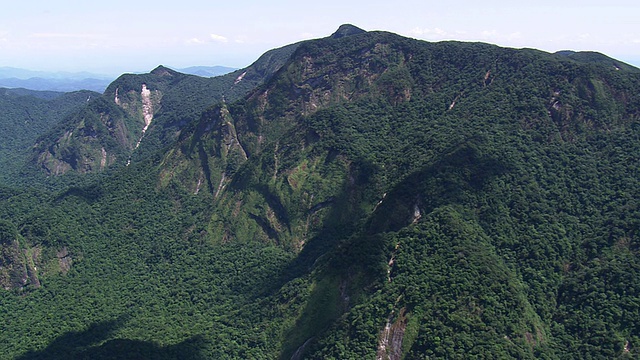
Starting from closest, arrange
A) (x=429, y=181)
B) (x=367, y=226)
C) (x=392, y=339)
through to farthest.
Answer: (x=392, y=339) < (x=429, y=181) < (x=367, y=226)

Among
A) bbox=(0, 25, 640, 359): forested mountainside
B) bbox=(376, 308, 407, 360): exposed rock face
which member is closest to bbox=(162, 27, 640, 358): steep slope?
bbox=(376, 308, 407, 360): exposed rock face

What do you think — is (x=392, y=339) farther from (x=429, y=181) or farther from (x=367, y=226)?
(x=429, y=181)

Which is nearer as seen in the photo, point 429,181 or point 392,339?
point 392,339

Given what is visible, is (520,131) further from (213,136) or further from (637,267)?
(213,136)

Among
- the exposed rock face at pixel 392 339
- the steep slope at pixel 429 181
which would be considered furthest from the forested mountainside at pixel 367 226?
the steep slope at pixel 429 181

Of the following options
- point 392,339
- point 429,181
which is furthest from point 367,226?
point 392,339

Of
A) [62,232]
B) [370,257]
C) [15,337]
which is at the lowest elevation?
[15,337]

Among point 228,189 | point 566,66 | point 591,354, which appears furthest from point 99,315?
point 566,66

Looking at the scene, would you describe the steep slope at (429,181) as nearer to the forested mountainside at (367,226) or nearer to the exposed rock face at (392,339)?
the exposed rock face at (392,339)
